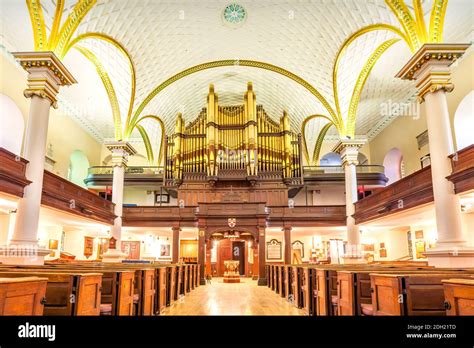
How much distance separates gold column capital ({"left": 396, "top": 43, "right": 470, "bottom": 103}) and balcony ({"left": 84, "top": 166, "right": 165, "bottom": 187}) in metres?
14.3

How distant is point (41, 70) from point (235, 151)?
1129 cm

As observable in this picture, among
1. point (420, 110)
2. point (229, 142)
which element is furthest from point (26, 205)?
point (420, 110)

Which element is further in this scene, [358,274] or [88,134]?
[88,134]

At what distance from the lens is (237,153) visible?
1917cm

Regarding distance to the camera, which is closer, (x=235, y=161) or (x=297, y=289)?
(x=297, y=289)

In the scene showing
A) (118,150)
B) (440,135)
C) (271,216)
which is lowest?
(271,216)

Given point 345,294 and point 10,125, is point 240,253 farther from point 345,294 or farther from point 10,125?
point 345,294

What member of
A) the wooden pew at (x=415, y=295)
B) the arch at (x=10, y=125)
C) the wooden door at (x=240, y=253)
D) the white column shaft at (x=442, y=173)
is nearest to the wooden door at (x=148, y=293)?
the wooden pew at (x=415, y=295)

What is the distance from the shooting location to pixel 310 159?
918 inches

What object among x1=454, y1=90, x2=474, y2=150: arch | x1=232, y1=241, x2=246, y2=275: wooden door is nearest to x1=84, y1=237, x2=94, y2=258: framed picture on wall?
x1=232, y1=241, x2=246, y2=275: wooden door

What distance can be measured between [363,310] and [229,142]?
49.3ft

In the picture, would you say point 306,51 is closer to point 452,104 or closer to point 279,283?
point 452,104

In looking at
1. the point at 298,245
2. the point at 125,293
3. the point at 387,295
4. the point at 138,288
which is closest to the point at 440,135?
the point at 387,295

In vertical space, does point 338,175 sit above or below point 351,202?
above
